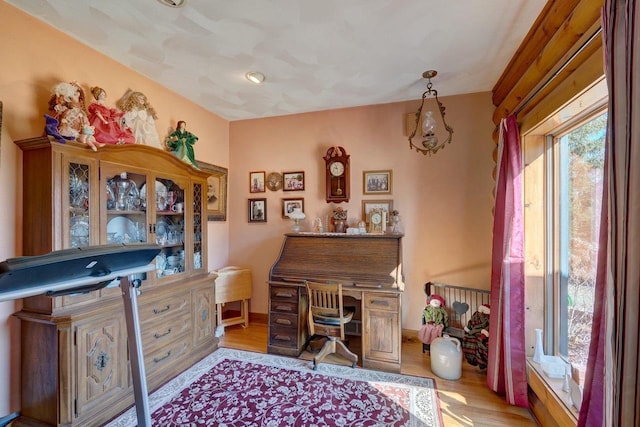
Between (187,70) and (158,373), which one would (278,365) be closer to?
(158,373)

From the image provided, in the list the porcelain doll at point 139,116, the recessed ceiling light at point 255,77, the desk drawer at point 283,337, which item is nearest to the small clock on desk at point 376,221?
the desk drawer at point 283,337

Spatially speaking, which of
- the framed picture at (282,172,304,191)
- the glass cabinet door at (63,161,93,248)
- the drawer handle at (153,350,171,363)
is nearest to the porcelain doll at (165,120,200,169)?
the glass cabinet door at (63,161,93,248)

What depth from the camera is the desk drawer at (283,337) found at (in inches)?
108

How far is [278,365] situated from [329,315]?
0.70 meters

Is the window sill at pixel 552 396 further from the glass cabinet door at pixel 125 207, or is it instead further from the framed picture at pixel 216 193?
the framed picture at pixel 216 193

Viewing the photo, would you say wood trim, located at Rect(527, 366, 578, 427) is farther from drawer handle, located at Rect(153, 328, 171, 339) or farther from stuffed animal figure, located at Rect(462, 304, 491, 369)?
drawer handle, located at Rect(153, 328, 171, 339)

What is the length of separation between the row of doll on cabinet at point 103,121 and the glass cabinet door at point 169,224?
A: 45 cm

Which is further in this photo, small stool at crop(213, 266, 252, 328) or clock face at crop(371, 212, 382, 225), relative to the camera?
small stool at crop(213, 266, 252, 328)

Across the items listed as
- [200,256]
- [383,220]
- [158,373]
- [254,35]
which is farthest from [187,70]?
[158,373]

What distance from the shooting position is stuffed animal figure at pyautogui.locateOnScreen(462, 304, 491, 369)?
245 centimetres

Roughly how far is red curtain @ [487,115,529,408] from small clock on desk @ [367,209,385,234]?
1.21 metres

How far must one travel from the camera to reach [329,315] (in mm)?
2580

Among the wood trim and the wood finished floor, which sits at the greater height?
the wood trim

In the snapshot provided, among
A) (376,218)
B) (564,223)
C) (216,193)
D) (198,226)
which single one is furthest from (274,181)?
(564,223)
